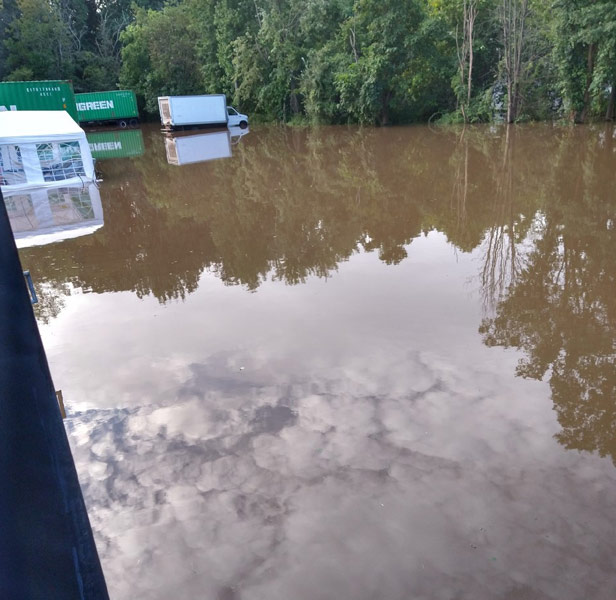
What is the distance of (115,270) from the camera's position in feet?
35.4

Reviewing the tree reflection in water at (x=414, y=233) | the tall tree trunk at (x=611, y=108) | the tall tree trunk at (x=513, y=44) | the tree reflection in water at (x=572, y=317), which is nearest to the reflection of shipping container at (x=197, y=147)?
the tree reflection in water at (x=414, y=233)

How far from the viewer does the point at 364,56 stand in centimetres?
3164

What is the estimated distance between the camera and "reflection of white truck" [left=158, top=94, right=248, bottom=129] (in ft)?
119

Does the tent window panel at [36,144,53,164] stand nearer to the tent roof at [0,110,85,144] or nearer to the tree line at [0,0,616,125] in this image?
the tent roof at [0,110,85,144]

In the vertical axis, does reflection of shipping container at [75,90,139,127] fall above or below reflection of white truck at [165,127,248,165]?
above

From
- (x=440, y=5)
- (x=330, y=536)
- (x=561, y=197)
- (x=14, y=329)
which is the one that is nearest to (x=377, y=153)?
(x=561, y=197)

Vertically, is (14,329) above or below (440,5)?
below

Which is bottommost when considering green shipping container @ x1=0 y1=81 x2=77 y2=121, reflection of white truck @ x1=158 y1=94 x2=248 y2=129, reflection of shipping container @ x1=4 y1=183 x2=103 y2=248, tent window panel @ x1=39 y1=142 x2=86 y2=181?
reflection of shipping container @ x1=4 y1=183 x2=103 y2=248

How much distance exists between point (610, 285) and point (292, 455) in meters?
5.98

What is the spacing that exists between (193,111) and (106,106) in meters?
9.52

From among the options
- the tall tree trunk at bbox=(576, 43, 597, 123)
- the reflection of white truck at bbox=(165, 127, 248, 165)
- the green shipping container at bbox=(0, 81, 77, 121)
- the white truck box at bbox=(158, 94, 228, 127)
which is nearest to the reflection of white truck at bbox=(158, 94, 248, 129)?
the white truck box at bbox=(158, 94, 228, 127)

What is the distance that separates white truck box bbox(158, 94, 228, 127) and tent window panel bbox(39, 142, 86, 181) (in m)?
18.3

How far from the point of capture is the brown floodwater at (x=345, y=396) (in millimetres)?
4027

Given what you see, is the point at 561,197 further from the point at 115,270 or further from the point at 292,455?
the point at 292,455
